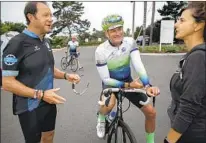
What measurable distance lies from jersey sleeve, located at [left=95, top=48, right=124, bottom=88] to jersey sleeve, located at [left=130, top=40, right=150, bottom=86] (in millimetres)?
225

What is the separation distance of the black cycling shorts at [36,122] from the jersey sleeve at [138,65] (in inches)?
38.3

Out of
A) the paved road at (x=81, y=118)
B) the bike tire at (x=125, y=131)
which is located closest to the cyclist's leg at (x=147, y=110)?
the bike tire at (x=125, y=131)

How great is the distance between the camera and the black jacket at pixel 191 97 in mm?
1499

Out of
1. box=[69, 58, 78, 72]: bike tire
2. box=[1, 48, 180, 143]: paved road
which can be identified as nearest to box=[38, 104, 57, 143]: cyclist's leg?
box=[1, 48, 180, 143]: paved road

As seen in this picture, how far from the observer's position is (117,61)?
3.13 m

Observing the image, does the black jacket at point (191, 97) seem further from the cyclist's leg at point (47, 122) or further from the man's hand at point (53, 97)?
the cyclist's leg at point (47, 122)

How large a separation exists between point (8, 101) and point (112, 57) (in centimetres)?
378

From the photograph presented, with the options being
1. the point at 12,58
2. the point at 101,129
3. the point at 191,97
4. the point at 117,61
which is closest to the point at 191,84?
the point at 191,97

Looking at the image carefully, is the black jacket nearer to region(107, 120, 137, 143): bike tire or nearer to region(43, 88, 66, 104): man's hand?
region(43, 88, 66, 104): man's hand

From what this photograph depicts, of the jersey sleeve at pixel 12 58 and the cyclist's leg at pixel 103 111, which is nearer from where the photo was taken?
the jersey sleeve at pixel 12 58

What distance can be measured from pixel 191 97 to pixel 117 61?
5.45 ft

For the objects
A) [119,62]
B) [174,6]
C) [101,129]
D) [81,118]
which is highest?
[174,6]

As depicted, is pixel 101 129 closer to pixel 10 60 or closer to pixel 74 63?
pixel 10 60

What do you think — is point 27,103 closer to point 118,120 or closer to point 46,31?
point 46,31
